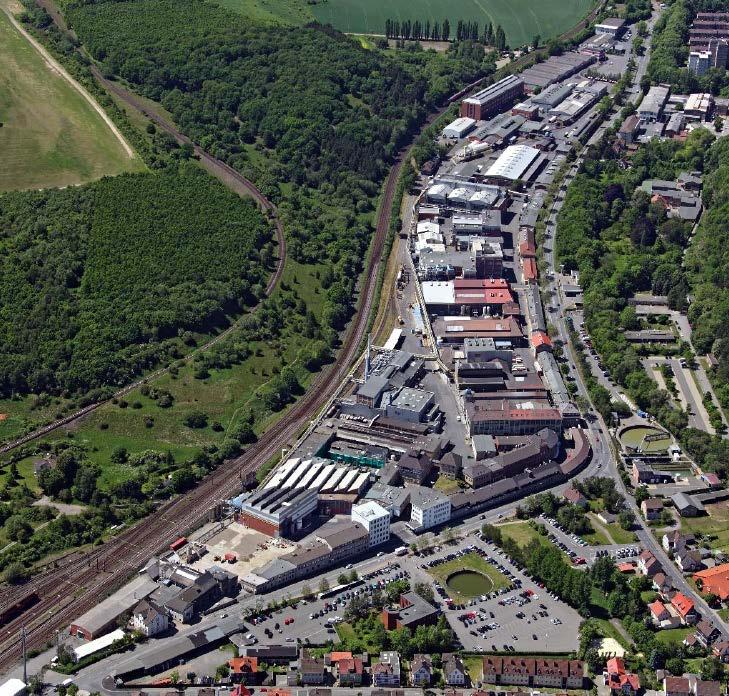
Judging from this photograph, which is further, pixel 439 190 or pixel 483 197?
pixel 439 190

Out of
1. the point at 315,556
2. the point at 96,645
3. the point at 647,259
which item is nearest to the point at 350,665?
the point at 315,556

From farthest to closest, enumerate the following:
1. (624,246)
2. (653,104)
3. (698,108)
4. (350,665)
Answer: (653,104) < (698,108) < (624,246) < (350,665)

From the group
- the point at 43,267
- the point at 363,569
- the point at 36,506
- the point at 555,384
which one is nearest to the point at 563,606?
the point at 363,569

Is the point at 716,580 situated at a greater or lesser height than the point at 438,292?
lesser

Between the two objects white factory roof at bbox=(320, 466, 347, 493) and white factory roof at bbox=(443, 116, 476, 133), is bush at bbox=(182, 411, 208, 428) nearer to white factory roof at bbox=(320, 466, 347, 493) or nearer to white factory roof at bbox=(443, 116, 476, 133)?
white factory roof at bbox=(320, 466, 347, 493)

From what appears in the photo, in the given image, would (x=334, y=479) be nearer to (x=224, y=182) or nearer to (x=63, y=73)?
(x=224, y=182)

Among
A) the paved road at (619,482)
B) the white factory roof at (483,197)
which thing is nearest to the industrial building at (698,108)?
the paved road at (619,482)

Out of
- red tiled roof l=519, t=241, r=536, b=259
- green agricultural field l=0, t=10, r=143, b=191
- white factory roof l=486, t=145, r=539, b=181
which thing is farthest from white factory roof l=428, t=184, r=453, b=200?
green agricultural field l=0, t=10, r=143, b=191
